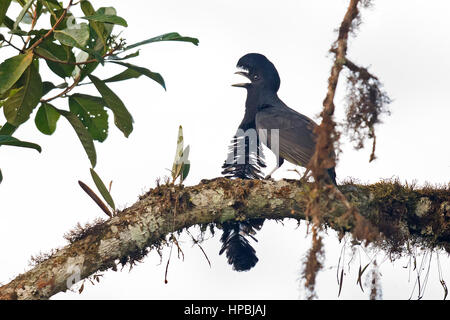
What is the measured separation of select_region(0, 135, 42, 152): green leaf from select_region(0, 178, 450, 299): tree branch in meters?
0.55

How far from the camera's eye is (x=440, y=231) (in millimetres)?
3879

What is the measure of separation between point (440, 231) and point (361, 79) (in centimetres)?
154

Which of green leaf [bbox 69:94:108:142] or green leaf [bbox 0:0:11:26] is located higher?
green leaf [bbox 0:0:11:26]

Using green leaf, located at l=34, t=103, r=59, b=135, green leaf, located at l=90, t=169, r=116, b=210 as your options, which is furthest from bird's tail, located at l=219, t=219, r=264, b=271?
green leaf, located at l=34, t=103, r=59, b=135

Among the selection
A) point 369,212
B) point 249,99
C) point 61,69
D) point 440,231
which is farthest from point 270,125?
point 61,69

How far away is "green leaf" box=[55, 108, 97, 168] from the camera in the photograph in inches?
143

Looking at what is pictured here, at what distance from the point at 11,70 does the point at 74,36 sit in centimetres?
35

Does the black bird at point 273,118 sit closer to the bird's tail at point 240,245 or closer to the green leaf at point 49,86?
the bird's tail at point 240,245

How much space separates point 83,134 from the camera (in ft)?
12.0

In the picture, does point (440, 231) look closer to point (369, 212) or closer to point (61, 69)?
point (369, 212)

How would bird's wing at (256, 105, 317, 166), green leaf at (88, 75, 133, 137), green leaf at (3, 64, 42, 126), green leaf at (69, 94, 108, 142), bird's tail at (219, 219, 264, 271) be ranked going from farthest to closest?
bird's wing at (256, 105, 317, 166) → bird's tail at (219, 219, 264, 271) → green leaf at (69, 94, 108, 142) → green leaf at (88, 75, 133, 137) → green leaf at (3, 64, 42, 126)

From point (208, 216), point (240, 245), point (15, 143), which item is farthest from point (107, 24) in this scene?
point (240, 245)

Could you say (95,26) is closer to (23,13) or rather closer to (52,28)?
(52,28)

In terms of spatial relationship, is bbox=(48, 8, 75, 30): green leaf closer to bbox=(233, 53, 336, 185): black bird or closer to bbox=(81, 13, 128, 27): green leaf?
bbox=(81, 13, 128, 27): green leaf
